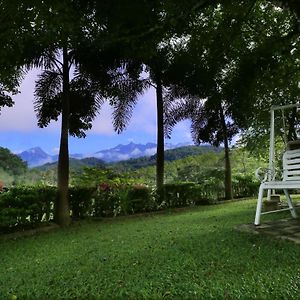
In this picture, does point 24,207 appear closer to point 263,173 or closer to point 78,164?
point 263,173

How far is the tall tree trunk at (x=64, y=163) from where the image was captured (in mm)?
8711

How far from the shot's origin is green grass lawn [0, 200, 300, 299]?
10.0 ft

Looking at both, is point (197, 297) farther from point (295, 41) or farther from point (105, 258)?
point (295, 41)

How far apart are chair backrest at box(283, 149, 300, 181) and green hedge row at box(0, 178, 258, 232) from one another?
14.8ft

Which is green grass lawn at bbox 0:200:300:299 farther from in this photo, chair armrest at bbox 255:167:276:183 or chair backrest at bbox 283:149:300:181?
chair backrest at bbox 283:149:300:181

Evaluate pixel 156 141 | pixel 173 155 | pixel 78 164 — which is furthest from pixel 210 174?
pixel 173 155

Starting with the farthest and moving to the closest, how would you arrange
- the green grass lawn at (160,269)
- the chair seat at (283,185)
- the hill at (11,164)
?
1. the hill at (11,164)
2. the chair seat at (283,185)
3. the green grass lawn at (160,269)

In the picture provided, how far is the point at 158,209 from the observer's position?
11516 mm

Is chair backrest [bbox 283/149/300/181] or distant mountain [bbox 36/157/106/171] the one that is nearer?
chair backrest [bbox 283/149/300/181]

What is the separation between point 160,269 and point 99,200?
6.51 meters

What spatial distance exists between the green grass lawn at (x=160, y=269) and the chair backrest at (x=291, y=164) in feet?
4.00

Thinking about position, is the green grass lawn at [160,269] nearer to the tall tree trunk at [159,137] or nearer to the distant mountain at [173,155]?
the tall tree trunk at [159,137]

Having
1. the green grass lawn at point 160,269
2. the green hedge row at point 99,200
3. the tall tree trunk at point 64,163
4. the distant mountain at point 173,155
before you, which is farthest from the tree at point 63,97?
the distant mountain at point 173,155

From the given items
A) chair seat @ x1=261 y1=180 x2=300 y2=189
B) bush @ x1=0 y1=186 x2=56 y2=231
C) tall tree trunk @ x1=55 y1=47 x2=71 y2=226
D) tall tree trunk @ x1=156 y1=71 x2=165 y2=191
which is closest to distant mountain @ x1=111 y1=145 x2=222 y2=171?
tall tree trunk @ x1=156 y1=71 x2=165 y2=191
